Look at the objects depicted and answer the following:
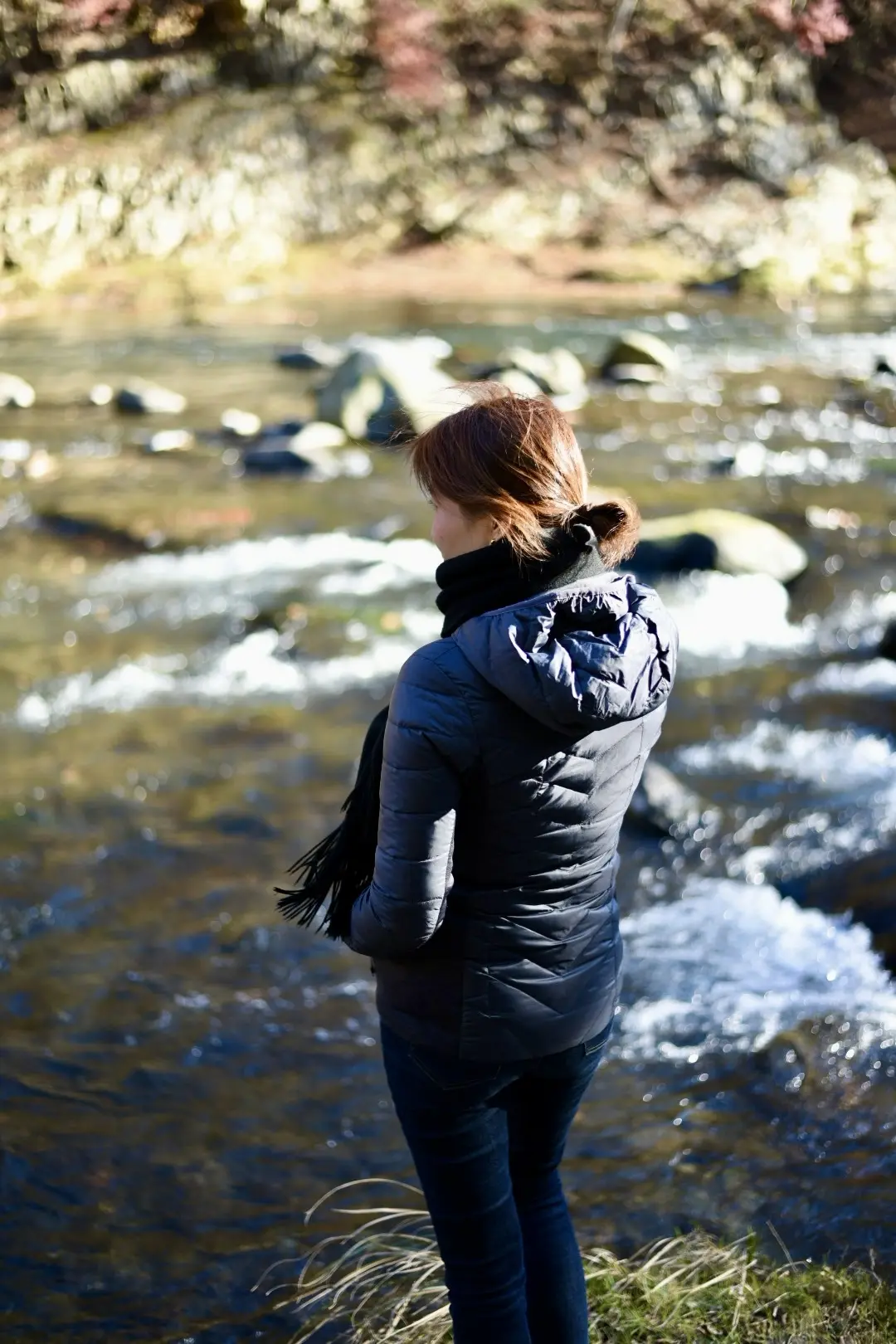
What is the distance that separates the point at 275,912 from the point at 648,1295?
236 centimetres

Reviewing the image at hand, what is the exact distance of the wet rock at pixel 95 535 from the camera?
30.4 ft

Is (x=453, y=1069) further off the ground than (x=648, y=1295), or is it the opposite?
(x=453, y=1069)

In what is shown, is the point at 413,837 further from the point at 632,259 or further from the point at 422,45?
the point at 422,45

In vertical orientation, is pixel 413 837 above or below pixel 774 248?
above

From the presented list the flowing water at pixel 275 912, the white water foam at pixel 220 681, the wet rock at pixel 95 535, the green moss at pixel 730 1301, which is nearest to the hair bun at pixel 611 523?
the green moss at pixel 730 1301

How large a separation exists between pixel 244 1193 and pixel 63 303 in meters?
20.1

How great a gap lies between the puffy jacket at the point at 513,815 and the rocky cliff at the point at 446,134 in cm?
2231

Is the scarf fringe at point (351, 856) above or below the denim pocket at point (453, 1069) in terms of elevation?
above

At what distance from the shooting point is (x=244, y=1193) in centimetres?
341

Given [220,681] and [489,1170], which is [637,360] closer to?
[220,681]

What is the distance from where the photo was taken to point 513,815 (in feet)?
6.47

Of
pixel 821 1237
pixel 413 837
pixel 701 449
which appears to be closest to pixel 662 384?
pixel 701 449

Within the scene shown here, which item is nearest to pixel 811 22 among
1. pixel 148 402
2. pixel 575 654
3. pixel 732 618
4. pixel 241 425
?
pixel 148 402

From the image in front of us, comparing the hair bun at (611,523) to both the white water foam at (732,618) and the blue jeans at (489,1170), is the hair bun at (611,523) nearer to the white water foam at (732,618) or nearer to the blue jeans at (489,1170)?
the blue jeans at (489,1170)
